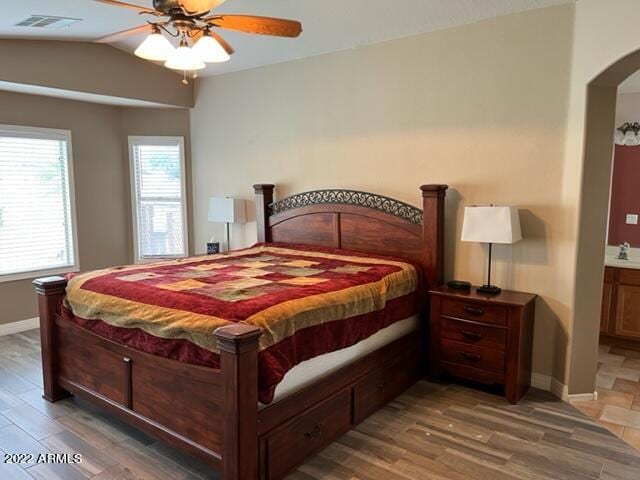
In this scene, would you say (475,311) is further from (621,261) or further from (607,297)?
(621,261)

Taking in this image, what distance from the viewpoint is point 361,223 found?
4145 mm

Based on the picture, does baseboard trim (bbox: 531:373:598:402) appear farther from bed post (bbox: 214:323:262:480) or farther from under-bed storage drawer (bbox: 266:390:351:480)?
bed post (bbox: 214:323:262:480)

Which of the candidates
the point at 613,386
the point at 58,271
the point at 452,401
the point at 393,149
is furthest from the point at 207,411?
the point at 58,271

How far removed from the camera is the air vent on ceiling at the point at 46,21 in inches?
139

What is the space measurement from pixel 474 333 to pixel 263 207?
8.16 feet

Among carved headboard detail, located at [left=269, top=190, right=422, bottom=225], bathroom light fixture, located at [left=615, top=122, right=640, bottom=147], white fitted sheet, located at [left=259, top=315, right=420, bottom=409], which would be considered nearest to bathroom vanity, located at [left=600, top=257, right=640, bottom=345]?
bathroom light fixture, located at [left=615, top=122, right=640, bottom=147]

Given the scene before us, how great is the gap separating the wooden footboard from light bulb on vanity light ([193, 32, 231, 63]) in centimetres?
145

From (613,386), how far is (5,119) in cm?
577

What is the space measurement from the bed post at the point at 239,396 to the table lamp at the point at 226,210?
3.05 m

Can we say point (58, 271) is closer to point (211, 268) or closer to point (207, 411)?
point (211, 268)

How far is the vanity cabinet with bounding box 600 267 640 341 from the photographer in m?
4.18

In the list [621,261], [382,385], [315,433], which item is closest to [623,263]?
[621,261]

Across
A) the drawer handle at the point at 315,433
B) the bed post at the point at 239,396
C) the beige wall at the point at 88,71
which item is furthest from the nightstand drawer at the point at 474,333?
the beige wall at the point at 88,71

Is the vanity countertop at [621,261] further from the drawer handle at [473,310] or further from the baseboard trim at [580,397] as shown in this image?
the drawer handle at [473,310]
